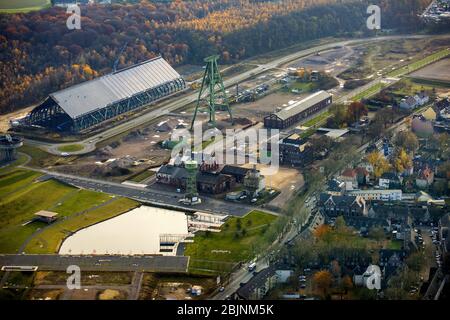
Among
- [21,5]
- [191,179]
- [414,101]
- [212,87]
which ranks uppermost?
[21,5]

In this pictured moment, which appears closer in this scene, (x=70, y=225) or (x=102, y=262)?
(x=102, y=262)

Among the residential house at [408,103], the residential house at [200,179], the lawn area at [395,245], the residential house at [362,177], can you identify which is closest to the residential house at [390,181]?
the residential house at [362,177]

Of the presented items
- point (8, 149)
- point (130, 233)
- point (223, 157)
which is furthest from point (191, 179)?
point (8, 149)

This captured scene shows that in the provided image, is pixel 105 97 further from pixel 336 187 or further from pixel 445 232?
pixel 445 232

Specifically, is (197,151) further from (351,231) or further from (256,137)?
(351,231)

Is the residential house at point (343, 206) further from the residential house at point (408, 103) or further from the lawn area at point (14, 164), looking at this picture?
the residential house at point (408, 103)

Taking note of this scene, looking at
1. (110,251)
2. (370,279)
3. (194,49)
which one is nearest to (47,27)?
(194,49)
